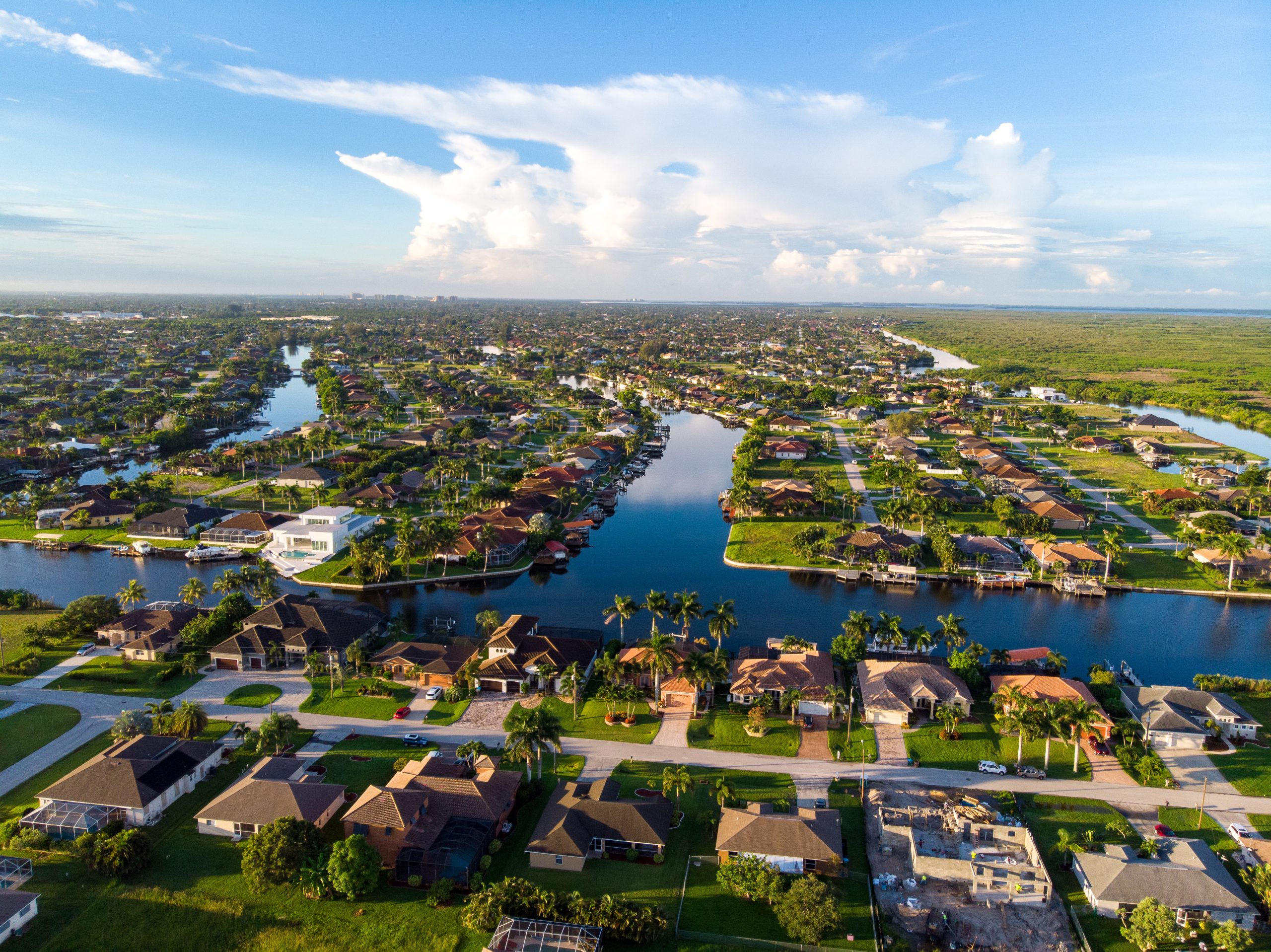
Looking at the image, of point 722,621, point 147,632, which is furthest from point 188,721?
point 722,621

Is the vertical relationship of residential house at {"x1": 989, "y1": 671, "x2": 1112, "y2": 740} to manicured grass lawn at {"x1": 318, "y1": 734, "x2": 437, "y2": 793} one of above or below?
above

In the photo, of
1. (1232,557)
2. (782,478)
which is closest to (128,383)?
(782,478)

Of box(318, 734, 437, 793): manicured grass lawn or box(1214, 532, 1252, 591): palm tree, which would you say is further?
box(1214, 532, 1252, 591): palm tree

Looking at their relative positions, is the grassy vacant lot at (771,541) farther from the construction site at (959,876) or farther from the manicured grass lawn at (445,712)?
the construction site at (959,876)

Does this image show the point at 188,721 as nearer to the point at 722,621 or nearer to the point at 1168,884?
the point at 722,621

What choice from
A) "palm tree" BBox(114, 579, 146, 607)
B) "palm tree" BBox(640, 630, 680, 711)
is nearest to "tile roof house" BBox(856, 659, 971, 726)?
"palm tree" BBox(640, 630, 680, 711)

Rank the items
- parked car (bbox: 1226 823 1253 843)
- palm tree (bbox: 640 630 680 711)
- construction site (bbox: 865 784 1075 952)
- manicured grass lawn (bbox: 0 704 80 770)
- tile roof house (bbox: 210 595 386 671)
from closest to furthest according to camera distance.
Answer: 1. construction site (bbox: 865 784 1075 952)
2. parked car (bbox: 1226 823 1253 843)
3. manicured grass lawn (bbox: 0 704 80 770)
4. palm tree (bbox: 640 630 680 711)
5. tile roof house (bbox: 210 595 386 671)

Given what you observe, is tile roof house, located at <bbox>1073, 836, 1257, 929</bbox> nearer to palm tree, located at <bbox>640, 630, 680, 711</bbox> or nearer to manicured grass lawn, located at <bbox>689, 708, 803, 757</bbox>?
manicured grass lawn, located at <bbox>689, 708, 803, 757</bbox>
